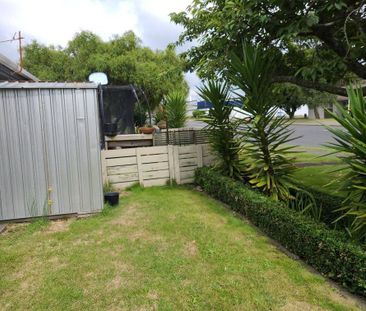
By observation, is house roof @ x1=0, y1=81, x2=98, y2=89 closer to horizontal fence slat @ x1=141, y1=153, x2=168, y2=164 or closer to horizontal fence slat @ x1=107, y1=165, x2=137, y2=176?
horizontal fence slat @ x1=107, y1=165, x2=137, y2=176

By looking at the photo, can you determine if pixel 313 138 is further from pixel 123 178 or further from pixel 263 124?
pixel 263 124

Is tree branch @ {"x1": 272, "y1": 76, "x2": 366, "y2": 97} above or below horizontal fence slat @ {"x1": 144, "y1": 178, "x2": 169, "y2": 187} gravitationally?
above

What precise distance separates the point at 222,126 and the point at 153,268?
3.39 m

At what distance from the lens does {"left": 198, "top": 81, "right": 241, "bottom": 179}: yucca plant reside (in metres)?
5.82

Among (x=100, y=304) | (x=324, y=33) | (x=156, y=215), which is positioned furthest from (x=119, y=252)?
(x=324, y=33)

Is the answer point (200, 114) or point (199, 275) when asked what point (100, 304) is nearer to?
point (199, 275)

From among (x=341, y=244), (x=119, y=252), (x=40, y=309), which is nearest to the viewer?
(x=40, y=309)

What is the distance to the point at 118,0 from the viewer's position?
8.33 m

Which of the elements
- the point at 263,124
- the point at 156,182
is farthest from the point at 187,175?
the point at 263,124

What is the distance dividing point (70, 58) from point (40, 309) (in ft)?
53.3

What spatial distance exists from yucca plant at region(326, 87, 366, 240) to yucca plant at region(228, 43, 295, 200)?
1.38m

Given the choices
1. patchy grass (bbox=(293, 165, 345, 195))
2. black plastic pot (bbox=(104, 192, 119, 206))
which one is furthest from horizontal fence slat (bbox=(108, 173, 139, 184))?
patchy grass (bbox=(293, 165, 345, 195))

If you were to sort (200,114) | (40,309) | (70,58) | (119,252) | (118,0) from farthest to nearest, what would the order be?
(70,58) < (118,0) < (200,114) < (119,252) < (40,309)

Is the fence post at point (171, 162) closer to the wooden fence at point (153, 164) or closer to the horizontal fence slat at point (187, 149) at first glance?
the wooden fence at point (153, 164)
